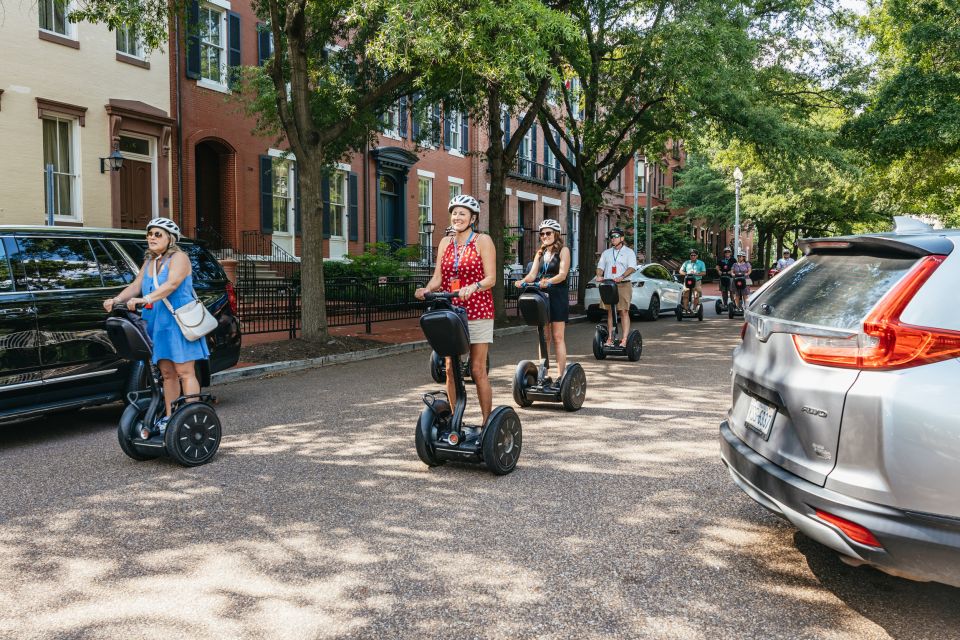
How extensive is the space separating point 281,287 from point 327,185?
35.7 ft

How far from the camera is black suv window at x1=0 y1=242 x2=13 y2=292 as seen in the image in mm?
6883

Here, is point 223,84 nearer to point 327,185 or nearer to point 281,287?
point 327,185

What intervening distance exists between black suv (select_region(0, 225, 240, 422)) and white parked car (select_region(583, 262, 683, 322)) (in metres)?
13.7

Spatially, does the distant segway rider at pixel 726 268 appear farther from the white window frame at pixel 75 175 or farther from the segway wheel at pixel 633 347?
the white window frame at pixel 75 175

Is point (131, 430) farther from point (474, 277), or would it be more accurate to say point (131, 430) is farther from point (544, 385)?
point (544, 385)

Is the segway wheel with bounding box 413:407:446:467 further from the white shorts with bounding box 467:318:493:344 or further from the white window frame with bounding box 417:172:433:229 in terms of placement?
the white window frame with bounding box 417:172:433:229

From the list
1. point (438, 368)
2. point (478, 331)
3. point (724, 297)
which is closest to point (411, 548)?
point (478, 331)


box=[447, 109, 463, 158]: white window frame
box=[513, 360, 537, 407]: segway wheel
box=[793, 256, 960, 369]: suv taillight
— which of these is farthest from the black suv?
box=[447, 109, 463, 158]: white window frame

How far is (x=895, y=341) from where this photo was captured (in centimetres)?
317

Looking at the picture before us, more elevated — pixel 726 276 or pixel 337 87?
pixel 337 87

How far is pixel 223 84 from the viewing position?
21.2 m

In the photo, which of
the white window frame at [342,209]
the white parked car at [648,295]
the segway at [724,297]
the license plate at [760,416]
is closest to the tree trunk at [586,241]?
the white parked car at [648,295]

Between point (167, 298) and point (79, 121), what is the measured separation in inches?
538

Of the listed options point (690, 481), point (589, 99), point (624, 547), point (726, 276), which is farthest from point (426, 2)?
point (726, 276)
